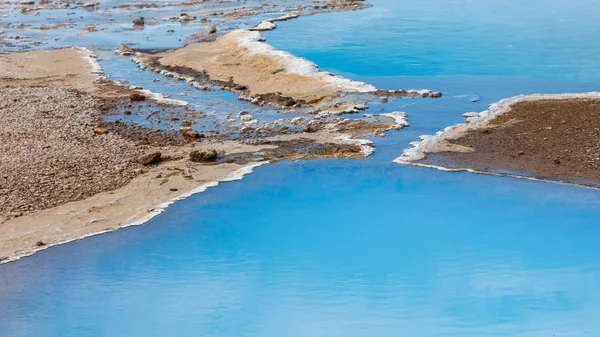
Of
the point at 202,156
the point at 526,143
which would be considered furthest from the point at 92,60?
the point at 526,143

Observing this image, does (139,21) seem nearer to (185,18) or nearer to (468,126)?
(185,18)

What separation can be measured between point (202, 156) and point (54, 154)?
241 cm

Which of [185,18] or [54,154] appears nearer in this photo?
[54,154]

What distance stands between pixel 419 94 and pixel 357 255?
22.6 ft

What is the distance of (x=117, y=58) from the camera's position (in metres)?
20.9

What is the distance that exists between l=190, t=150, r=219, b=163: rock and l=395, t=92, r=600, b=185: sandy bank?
281cm

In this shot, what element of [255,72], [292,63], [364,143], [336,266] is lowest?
[336,266]

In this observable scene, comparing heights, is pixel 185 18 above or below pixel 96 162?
above

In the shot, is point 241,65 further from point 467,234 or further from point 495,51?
point 467,234

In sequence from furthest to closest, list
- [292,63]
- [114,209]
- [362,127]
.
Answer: [292,63]
[362,127]
[114,209]

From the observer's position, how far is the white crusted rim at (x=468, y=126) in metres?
11.4

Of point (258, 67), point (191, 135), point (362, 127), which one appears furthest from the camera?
point (258, 67)

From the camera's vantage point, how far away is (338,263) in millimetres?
Answer: 8469

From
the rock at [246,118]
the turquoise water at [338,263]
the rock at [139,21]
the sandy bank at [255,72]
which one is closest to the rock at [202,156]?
the turquoise water at [338,263]
